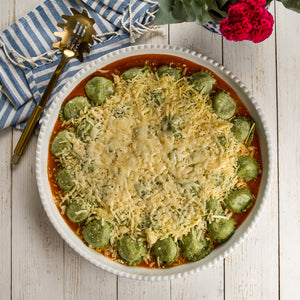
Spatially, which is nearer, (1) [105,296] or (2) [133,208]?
(2) [133,208]

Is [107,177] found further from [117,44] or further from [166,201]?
[117,44]

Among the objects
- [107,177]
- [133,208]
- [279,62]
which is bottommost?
[133,208]

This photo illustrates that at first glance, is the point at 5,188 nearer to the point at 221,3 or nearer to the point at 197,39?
the point at 197,39

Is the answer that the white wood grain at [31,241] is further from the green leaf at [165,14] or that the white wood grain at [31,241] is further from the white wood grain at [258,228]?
the white wood grain at [258,228]

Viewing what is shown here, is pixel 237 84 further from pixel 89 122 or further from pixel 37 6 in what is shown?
pixel 37 6

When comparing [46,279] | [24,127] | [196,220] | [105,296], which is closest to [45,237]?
[46,279]

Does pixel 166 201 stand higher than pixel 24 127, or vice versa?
pixel 24 127
